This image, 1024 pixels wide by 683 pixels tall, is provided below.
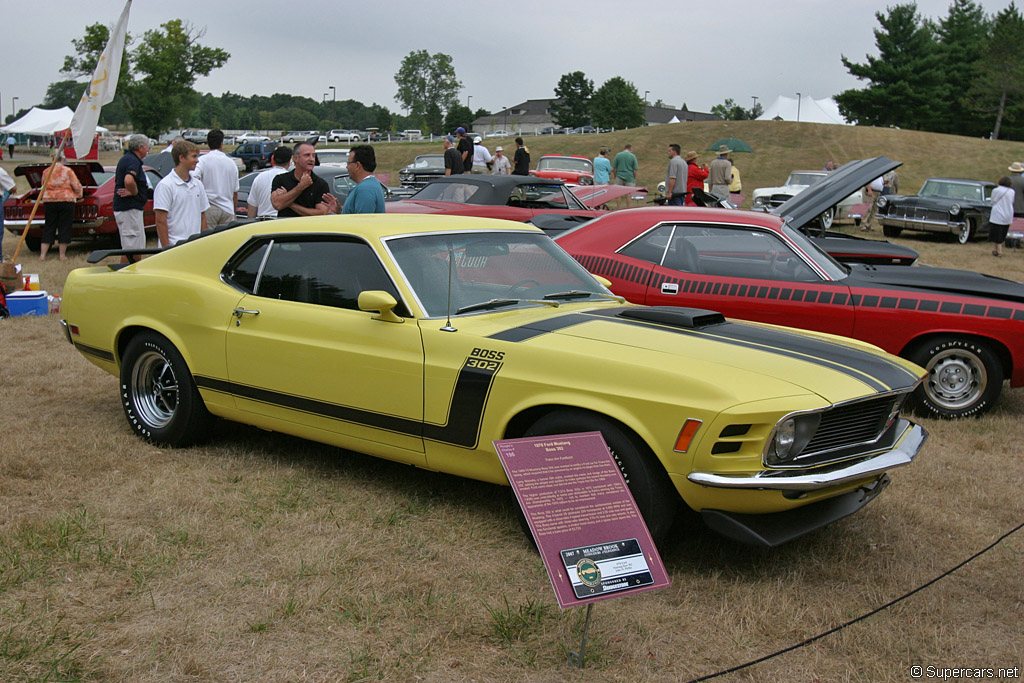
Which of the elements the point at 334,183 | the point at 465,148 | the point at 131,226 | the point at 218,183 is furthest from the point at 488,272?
the point at 465,148

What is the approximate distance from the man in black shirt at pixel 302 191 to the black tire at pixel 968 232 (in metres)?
15.7

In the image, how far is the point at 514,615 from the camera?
3314mm

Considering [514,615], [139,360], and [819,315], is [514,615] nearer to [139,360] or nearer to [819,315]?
[139,360]

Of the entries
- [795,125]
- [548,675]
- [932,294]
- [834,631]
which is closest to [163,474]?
[548,675]

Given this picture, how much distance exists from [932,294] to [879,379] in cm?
288

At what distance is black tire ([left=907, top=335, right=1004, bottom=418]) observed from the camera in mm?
6188

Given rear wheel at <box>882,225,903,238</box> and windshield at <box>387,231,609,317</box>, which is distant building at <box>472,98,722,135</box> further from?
windshield at <box>387,231,609,317</box>

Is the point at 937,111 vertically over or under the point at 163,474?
over

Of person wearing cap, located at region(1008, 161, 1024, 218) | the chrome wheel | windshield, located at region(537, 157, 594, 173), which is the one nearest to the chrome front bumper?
the chrome wheel

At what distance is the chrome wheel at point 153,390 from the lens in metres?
5.25

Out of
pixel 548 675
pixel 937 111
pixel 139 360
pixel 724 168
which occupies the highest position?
pixel 937 111

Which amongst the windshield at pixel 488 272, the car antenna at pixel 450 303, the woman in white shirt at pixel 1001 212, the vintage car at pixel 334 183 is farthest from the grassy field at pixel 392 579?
the woman in white shirt at pixel 1001 212

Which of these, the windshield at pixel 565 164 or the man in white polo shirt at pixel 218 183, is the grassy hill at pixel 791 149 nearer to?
the windshield at pixel 565 164

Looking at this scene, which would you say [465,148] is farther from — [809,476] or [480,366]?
[809,476]
